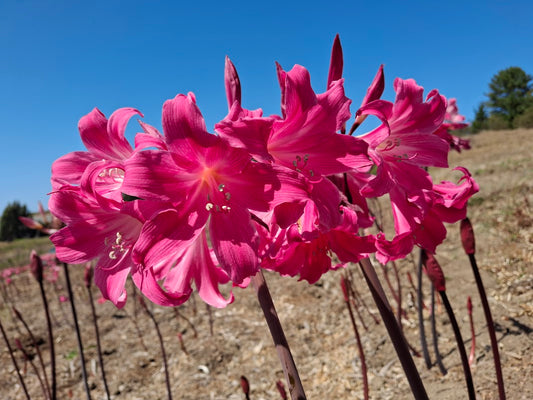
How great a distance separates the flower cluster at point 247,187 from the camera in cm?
91

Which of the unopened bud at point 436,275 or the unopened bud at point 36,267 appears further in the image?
the unopened bud at point 36,267

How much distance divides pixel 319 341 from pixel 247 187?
150 inches

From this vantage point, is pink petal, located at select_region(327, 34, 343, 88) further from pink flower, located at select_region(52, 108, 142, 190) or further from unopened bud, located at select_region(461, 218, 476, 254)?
unopened bud, located at select_region(461, 218, 476, 254)

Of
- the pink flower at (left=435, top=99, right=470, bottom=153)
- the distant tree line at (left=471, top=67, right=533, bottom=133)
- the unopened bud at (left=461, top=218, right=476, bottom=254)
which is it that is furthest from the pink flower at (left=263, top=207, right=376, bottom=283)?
the distant tree line at (left=471, top=67, right=533, bottom=133)

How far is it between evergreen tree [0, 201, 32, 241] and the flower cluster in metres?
34.1

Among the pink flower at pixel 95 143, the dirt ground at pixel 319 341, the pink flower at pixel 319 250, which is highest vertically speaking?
the pink flower at pixel 95 143

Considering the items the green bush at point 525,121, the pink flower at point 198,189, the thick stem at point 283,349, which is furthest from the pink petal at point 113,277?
the green bush at point 525,121

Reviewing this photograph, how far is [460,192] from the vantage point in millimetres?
1229

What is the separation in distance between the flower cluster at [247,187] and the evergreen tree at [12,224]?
112ft

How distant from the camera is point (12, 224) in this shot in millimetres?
30562

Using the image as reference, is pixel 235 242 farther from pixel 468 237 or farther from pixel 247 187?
pixel 468 237

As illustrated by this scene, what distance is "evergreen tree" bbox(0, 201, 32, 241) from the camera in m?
30.4

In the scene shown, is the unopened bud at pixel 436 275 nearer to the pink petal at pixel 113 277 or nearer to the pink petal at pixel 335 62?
the pink petal at pixel 335 62

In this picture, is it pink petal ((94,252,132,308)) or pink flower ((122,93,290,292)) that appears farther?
pink petal ((94,252,132,308))
